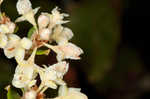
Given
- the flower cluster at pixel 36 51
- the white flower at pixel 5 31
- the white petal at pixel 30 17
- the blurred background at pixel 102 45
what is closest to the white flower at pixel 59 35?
the flower cluster at pixel 36 51

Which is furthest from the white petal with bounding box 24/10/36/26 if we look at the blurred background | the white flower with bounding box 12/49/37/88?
the blurred background

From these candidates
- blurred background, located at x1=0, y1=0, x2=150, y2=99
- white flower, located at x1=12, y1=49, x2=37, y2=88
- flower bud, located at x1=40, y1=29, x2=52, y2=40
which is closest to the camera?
white flower, located at x1=12, y1=49, x2=37, y2=88

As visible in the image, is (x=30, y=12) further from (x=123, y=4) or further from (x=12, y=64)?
(x=123, y=4)

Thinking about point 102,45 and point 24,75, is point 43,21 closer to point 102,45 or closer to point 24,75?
point 24,75

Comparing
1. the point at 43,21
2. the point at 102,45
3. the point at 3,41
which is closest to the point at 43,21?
the point at 43,21

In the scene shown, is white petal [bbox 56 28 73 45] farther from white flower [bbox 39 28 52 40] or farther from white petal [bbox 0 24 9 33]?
white petal [bbox 0 24 9 33]

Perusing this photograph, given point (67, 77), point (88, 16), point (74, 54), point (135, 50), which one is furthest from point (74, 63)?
point (74, 54)
